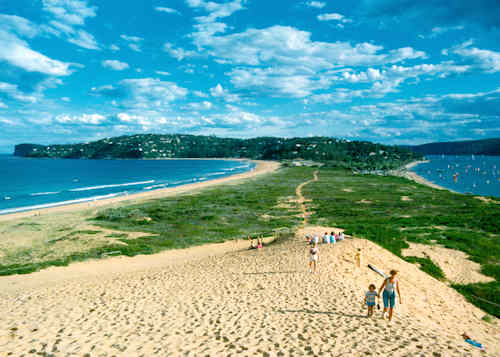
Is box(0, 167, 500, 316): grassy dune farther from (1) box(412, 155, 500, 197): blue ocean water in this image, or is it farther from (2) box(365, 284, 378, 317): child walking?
(1) box(412, 155, 500, 197): blue ocean water

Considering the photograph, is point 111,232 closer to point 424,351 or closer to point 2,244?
point 2,244

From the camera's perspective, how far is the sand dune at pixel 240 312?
8.88m

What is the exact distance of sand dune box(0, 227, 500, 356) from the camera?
29.1 ft

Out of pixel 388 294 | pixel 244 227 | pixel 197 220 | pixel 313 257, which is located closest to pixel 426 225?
pixel 244 227

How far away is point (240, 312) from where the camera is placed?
11.3 metres

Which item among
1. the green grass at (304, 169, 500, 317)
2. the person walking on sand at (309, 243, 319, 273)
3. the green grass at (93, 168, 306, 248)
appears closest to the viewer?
the person walking on sand at (309, 243, 319, 273)

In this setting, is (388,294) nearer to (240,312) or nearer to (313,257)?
(240,312)

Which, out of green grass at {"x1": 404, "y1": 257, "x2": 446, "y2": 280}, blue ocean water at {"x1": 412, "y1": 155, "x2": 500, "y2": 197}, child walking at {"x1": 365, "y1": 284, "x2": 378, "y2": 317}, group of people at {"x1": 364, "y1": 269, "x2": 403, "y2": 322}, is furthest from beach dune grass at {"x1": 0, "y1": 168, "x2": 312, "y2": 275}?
blue ocean water at {"x1": 412, "y1": 155, "x2": 500, "y2": 197}

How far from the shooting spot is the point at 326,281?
1415 cm

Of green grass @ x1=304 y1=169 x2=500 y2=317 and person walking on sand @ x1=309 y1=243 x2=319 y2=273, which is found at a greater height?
person walking on sand @ x1=309 y1=243 x2=319 y2=273

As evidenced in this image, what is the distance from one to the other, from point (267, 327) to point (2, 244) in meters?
27.4

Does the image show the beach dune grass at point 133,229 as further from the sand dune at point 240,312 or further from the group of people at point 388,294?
the group of people at point 388,294

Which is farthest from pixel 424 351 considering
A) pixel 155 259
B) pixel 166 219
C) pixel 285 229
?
pixel 166 219

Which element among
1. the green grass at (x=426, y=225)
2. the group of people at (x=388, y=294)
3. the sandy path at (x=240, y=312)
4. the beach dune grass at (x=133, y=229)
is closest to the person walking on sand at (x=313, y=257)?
the sandy path at (x=240, y=312)
